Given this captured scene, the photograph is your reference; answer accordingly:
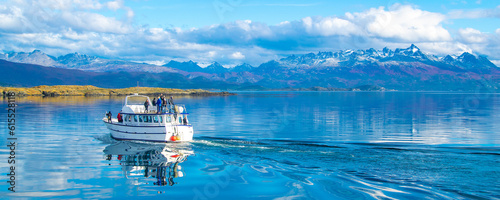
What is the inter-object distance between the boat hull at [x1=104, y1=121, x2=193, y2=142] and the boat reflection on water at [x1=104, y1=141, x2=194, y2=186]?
1.15m

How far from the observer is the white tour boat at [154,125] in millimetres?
47625

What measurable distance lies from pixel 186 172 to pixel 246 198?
8.98 meters

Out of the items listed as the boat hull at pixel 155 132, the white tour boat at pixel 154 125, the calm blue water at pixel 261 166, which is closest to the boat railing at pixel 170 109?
the white tour boat at pixel 154 125

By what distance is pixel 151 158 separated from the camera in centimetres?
3869

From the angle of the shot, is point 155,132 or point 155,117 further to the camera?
point 155,117

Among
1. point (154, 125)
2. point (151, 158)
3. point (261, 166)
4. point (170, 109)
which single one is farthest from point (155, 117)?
point (261, 166)

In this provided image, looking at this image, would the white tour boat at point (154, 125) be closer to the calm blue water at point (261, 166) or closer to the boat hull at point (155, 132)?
the boat hull at point (155, 132)

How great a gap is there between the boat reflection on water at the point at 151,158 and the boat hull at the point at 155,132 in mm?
1155

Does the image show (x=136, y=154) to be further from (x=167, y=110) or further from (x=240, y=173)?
(x=240, y=173)

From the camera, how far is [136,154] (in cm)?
4100

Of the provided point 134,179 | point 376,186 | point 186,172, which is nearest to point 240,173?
point 186,172

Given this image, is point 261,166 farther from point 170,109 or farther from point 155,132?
point 170,109

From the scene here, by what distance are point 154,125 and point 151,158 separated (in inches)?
427

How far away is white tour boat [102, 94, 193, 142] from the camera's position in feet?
156
